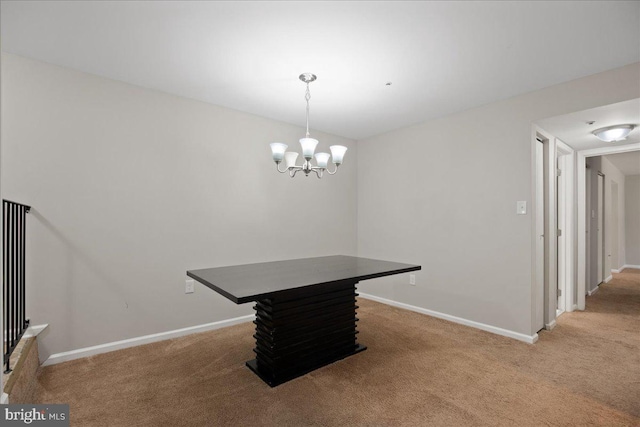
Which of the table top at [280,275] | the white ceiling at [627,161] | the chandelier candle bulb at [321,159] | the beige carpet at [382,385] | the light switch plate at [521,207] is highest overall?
the white ceiling at [627,161]

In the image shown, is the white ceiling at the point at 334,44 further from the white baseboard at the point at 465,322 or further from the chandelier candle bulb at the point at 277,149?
the white baseboard at the point at 465,322

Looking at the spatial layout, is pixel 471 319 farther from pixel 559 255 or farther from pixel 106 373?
pixel 106 373

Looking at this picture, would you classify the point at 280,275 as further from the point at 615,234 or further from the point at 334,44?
the point at 615,234

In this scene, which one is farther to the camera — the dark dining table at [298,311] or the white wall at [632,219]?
the white wall at [632,219]

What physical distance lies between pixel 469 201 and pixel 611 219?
485 centimetres

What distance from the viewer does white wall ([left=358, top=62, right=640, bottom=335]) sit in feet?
9.27

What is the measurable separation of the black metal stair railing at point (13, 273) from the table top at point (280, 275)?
103cm

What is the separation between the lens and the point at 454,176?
135 inches

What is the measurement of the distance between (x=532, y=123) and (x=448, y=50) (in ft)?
4.23

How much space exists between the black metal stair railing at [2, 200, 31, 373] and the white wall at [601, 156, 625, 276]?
7271mm

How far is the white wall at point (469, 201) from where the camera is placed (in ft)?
9.27

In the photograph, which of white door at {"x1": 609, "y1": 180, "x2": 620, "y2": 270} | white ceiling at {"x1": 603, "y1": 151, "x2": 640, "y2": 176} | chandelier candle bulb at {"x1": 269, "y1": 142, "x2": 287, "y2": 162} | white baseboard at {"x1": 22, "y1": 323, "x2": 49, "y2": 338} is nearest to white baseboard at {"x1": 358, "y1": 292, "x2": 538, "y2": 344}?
chandelier candle bulb at {"x1": 269, "y1": 142, "x2": 287, "y2": 162}

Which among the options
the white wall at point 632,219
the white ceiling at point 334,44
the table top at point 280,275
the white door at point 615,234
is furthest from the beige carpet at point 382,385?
the white wall at point 632,219

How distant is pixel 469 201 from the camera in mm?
3287
